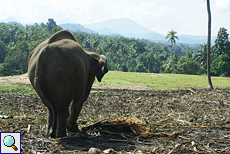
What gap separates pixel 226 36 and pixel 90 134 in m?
57.0

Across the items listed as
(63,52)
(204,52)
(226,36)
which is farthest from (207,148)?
(204,52)

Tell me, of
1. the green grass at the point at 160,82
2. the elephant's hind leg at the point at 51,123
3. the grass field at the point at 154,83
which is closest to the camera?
the elephant's hind leg at the point at 51,123

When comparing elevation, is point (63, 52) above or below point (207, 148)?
above

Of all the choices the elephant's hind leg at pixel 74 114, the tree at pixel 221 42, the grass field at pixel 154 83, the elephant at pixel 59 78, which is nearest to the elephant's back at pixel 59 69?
the elephant at pixel 59 78

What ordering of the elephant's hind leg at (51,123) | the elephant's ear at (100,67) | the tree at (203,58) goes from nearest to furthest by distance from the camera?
the elephant's hind leg at (51,123)
the elephant's ear at (100,67)
the tree at (203,58)

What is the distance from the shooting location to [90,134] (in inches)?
297

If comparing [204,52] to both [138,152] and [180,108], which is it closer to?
[180,108]

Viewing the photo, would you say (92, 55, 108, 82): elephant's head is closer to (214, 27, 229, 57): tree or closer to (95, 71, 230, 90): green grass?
(95, 71, 230, 90): green grass

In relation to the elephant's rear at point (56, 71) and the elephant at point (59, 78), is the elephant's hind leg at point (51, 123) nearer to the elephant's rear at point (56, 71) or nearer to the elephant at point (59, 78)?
the elephant at point (59, 78)

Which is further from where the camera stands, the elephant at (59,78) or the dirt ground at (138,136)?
the elephant at (59,78)

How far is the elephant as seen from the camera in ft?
20.8

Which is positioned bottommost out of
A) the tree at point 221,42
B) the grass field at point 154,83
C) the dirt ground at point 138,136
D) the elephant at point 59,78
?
the grass field at point 154,83

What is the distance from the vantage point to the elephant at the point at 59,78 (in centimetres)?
634

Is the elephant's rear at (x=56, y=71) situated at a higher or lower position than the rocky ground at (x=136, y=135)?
higher
